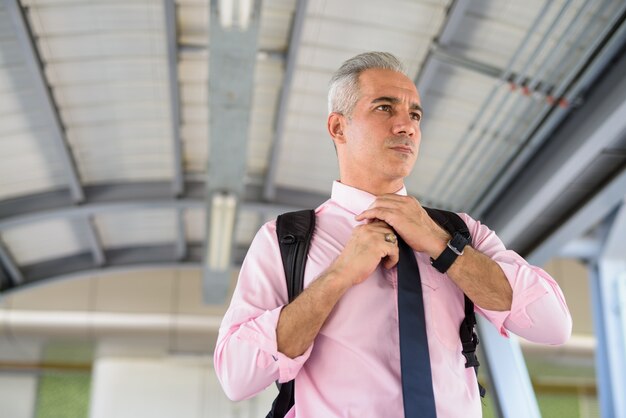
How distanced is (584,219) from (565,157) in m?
1.77

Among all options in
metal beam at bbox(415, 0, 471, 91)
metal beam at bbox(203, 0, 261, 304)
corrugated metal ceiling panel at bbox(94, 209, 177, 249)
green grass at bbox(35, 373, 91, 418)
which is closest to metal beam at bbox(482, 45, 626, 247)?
metal beam at bbox(415, 0, 471, 91)

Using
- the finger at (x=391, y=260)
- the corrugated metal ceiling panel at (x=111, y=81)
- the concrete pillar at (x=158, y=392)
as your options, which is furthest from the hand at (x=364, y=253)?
the concrete pillar at (x=158, y=392)

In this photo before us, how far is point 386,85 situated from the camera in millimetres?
2562

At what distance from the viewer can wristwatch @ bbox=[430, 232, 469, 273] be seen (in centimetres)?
220

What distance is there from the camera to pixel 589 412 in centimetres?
2525

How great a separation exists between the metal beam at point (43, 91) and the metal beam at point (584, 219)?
6.79m

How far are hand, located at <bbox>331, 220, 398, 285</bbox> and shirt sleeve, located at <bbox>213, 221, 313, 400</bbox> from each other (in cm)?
21

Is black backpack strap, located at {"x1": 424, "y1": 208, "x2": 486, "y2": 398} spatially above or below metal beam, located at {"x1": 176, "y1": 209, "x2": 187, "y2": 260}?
above

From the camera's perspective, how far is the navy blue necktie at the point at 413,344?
6.66 ft

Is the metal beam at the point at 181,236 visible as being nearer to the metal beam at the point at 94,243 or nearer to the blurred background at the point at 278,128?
the blurred background at the point at 278,128

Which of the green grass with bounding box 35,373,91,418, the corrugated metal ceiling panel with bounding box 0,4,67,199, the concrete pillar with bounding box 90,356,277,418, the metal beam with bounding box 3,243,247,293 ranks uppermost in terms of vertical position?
the corrugated metal ceiling panel with bounding box 0,4,67,199

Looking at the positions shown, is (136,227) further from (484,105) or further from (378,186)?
(378,186)

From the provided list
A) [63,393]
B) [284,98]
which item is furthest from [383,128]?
[63,393]

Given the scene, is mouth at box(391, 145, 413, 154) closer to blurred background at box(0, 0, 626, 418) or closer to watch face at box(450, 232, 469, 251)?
watch face at box(450, 232, 469, 251)
